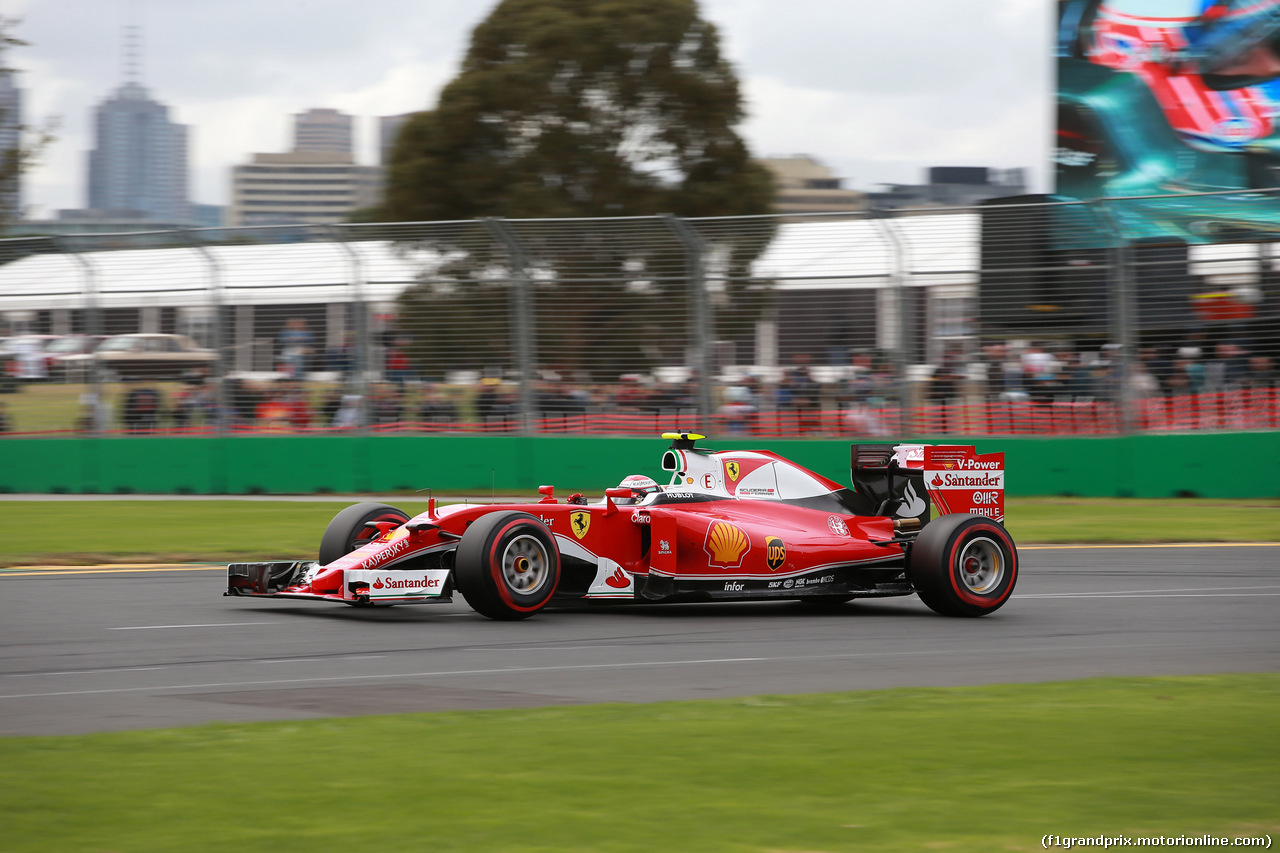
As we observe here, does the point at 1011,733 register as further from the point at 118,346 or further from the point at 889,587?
the point at 118,346

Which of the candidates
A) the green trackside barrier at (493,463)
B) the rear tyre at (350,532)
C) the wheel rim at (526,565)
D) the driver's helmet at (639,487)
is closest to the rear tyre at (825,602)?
the driver's helmet at (639,487)

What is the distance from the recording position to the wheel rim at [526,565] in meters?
9.35

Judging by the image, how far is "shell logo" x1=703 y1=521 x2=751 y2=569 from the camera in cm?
997

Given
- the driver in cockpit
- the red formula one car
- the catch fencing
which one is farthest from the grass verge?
the driver in cockpit

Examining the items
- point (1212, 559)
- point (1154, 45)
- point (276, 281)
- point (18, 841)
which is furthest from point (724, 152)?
point (18, 841)

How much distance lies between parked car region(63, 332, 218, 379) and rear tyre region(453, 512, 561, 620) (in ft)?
42.0

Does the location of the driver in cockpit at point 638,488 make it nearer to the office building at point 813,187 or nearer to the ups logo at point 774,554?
the ups logo at point 774,554

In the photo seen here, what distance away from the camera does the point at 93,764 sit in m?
5.34

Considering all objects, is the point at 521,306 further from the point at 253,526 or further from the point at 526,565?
the point at 526,565

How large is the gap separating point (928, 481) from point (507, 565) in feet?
11.4

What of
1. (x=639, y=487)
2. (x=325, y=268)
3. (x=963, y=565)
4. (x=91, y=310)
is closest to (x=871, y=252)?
(x=325, y=268)

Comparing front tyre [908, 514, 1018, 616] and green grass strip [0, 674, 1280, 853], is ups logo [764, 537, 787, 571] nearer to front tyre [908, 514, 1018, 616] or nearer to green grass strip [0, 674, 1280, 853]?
front tyre [908, 514, 1018, 616]

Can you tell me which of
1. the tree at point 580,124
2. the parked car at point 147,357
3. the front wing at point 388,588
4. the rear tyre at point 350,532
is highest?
the tree at point 580,124

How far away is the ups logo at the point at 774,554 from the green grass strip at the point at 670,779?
131 inches
